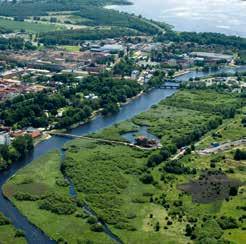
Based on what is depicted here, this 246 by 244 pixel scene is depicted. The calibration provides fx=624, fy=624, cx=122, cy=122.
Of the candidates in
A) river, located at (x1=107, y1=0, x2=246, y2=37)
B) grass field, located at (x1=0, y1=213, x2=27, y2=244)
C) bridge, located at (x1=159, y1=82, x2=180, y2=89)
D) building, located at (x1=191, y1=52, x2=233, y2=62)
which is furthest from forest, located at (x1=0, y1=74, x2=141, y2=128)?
river, located at (x1=107, y1=0, x2=246, y2=37)

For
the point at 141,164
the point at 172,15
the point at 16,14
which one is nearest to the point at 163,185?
the point at 141,164

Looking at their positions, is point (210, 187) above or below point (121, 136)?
below

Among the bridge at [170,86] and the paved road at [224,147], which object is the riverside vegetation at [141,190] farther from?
the bridge at [170,86]

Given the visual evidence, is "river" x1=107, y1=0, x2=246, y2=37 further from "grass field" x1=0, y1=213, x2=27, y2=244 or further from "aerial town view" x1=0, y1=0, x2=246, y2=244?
"grass field" x1=0, y1=213, x2=27, y2=244

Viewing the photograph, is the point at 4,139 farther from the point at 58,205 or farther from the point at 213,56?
the point at 213,56

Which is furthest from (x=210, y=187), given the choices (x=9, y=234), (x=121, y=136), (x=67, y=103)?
(x=67, y=103)

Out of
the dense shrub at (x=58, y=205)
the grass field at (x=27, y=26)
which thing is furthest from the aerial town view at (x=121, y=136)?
the grass field at (x=27, y=26)
